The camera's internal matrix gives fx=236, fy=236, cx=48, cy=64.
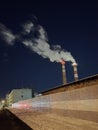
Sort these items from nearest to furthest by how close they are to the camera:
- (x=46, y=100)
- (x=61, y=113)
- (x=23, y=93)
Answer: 1. (x=61, y=113)
2. (x=46, y=100)
3. (x=23, y=93)

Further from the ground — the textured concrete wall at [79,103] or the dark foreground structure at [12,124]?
the textured concrete wall at [79,103]

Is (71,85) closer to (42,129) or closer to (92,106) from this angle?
(92,106)

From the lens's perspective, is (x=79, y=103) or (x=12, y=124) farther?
(x=12, y=124)

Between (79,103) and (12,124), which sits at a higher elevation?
(79,103)

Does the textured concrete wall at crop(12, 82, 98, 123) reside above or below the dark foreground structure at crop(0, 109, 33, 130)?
above

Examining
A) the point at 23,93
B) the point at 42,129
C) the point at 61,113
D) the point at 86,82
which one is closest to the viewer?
the point at 42,129

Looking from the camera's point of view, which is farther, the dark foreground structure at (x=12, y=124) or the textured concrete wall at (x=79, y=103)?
the textured concrete wall at (x=79, y=103)

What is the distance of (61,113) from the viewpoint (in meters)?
28.2

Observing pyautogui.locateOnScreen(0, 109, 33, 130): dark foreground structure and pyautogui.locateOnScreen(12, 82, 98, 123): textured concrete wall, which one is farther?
pyautogui.locateOnScreen(12, 82, 98, 123): textured concrete wall

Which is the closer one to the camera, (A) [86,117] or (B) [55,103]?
(A) [86,117]

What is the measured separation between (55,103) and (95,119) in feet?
43.8

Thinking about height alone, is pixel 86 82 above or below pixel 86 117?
above

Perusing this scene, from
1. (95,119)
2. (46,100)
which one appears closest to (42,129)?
(95,119)

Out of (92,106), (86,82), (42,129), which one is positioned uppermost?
(86,82)
